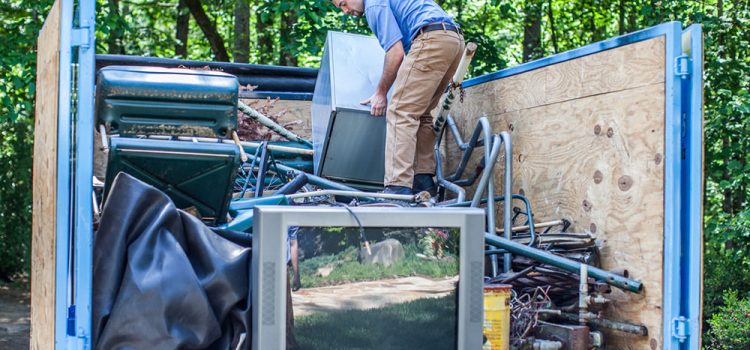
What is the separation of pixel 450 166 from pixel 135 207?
2102 millimetres

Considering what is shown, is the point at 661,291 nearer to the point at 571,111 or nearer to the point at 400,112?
the point at 571,111

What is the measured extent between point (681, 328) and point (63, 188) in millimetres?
1851

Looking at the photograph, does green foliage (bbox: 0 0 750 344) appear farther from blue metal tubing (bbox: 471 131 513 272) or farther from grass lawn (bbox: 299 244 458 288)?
grass lawn (bbox: 299 244 458 288)

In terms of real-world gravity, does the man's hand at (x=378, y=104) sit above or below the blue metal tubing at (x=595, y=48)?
below

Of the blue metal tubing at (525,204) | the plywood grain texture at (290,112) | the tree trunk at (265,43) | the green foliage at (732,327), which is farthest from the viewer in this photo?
the tree trunk at (265,43)

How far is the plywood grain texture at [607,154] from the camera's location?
286 cm

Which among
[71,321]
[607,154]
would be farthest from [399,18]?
[71,321]

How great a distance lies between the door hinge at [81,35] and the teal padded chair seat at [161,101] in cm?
31

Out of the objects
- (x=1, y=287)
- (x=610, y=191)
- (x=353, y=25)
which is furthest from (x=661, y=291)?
(x=1, y=287)

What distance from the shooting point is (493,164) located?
3469 mm

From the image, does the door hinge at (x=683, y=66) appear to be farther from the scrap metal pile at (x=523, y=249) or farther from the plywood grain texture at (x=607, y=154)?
the scrap metal pile at (x=523, y=249)

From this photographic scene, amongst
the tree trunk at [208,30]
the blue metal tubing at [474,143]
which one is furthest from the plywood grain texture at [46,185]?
the tree trunk at [208,30]

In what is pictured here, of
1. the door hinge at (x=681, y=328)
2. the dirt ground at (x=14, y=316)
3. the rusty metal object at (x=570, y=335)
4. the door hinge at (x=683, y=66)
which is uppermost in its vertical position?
the door hinge at (x=683, y=66)

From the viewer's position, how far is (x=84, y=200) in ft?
7.88
